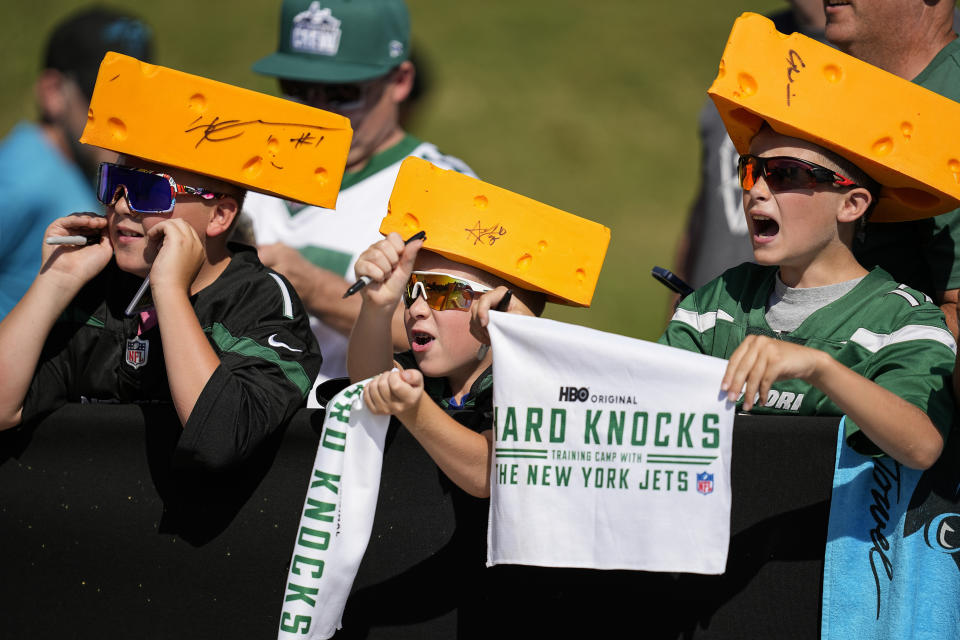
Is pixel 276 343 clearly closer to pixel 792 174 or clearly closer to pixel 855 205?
pixel 792 174

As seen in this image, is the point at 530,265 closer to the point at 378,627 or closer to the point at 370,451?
the point at 370,451

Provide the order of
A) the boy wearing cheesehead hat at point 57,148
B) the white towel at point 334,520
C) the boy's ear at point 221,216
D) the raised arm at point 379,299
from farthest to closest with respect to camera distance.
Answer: the boy wearing cheesehead hat at point 57,148 → the boy's ear at point 221,216 → the raised arm at point 379,299 → the white towel at point 334,520

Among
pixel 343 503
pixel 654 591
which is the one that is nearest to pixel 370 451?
pixel 343 503

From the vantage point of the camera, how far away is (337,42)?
4.90 meters

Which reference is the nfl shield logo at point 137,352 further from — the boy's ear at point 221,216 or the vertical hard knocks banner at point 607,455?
Answer: the vertical hard knocks banner at point 607,455

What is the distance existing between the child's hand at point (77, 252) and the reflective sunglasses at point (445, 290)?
2.89ft

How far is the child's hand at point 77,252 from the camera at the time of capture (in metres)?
3.22

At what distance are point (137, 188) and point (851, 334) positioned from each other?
6.35 ft

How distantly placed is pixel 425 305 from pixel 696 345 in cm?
75

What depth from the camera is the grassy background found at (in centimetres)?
1178

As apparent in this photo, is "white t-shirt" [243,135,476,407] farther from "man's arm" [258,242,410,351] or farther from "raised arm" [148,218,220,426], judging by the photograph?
"raised arm" [148,218,220,426]

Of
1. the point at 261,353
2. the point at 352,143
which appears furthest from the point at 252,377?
the point at 352,143

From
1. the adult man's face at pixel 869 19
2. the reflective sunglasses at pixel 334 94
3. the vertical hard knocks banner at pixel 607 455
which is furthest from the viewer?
the reflective sunglasses at pixel 334 94
